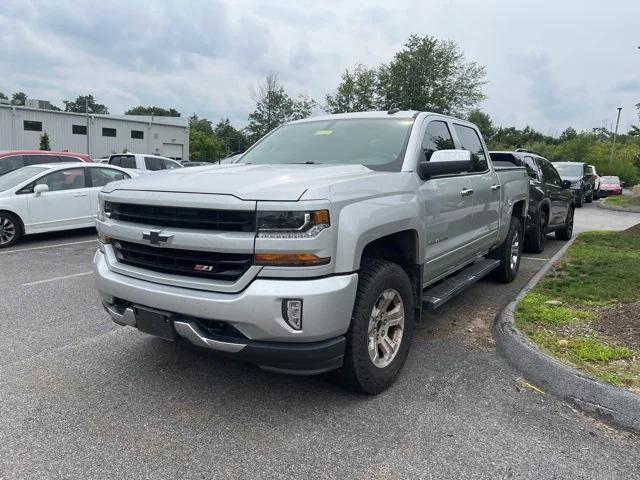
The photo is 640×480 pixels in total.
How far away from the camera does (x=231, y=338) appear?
296 cm

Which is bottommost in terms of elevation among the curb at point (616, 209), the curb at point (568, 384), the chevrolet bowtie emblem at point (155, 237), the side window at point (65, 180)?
the curb at point (616, 209)

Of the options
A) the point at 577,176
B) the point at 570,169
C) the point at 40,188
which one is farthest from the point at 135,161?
the point at 570,169

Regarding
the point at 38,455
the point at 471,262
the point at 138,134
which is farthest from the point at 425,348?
the point at 138,134

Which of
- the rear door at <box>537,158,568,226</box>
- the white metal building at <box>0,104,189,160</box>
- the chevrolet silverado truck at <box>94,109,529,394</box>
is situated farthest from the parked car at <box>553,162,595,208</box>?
the white metal building at <box>0,104,189,160</box>

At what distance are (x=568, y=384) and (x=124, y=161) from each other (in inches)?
586

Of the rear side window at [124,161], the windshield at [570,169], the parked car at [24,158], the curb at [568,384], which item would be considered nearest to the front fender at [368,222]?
the curb at [568,384]

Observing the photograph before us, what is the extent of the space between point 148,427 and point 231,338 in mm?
760

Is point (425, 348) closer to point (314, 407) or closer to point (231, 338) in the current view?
point (314, 407)

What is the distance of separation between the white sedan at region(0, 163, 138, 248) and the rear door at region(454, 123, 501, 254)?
7.81 metres

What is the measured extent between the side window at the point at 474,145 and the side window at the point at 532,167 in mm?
3829

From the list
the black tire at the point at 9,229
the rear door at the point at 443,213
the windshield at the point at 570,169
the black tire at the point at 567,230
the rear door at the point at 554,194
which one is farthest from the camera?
the windshield at the point at 570,169

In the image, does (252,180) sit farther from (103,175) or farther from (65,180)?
(103,175)

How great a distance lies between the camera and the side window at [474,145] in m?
5.31

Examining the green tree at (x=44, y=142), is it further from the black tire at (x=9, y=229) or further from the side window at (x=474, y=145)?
the side window at (x=474, y=145)
